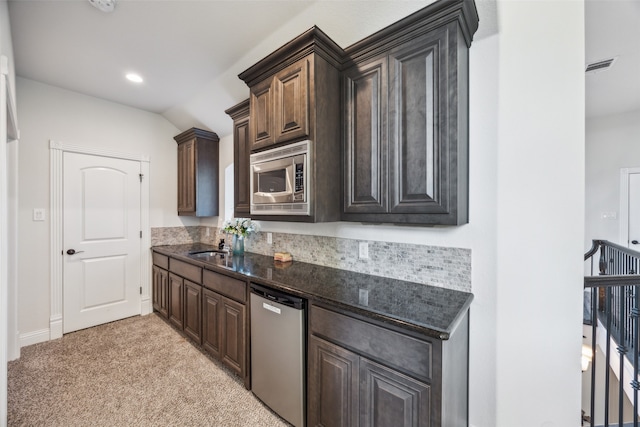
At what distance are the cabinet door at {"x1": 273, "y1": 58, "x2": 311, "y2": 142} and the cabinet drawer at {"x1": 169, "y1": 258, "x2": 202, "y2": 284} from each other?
1.62 m

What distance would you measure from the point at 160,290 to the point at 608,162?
23.5ft

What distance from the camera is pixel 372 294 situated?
5.26 ft

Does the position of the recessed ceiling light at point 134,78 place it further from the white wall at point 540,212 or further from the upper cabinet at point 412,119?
the white wall at point 540,212

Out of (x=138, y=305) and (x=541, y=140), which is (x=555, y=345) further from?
(x=138, y=305)

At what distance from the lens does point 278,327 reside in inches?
70.2

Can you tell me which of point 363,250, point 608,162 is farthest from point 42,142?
point 608,162

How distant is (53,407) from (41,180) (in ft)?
7.86

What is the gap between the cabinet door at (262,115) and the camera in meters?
2.07

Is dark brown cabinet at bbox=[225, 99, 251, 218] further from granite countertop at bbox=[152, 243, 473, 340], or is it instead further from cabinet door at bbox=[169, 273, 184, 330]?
cabinet door at bbox=[169, 273, 184, 330]

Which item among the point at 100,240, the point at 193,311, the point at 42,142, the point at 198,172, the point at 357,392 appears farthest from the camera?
the point at 198,172

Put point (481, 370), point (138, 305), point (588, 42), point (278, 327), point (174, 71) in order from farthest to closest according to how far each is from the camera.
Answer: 1. point (138, 305)
2. point (174, 71)
3. point (588, 42)
4. point (278, 327)
5. point (481, 370)

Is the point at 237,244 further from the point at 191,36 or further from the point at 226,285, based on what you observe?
the point at 191,36

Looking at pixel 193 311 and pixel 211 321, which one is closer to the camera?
pixel 211 321

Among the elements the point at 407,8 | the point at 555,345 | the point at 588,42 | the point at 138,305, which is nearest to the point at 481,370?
the point at 555,345
